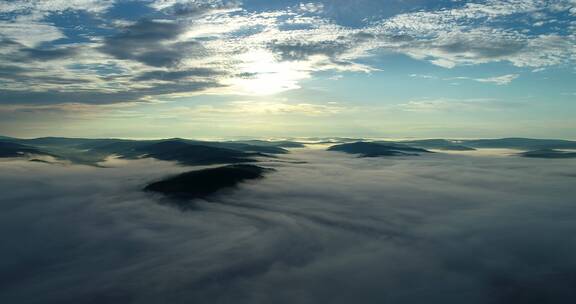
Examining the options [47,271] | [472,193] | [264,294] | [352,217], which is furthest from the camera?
[472,193]

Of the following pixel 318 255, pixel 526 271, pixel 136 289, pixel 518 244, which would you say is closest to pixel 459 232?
pixel 518 244

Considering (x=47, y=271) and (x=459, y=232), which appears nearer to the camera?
(x=47, y=271)

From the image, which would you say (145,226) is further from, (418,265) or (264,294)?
(418,265)

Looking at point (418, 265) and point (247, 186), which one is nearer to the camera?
point (418, 265)

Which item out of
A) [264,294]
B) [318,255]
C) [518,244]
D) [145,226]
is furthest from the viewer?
[145,226]

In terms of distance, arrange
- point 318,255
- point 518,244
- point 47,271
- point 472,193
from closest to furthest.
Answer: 1. point 47,271
2. point 318,255
3. point 518,244
4. point 472,193

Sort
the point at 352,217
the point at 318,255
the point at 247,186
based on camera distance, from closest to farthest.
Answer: the point at 318,255 → the point at 352,217 → the point at 247,186

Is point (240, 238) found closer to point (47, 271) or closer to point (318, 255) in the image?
point (318, 255)

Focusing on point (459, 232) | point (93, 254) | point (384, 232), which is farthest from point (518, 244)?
point (93, 254)

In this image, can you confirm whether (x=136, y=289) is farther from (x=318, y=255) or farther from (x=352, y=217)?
(x=352, y=217)
